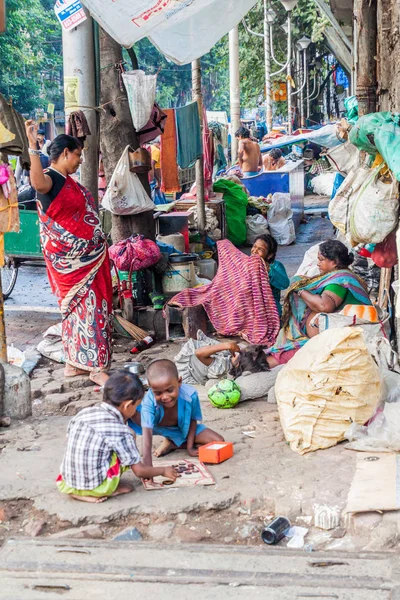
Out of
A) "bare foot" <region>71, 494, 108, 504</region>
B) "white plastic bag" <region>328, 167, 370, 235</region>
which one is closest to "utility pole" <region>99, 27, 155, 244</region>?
"white plastic bag" <region>328, 167, 370, 235</region>

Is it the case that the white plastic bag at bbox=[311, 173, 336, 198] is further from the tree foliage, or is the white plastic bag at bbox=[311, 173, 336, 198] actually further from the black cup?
the black cup

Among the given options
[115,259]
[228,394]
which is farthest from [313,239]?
[228,394]

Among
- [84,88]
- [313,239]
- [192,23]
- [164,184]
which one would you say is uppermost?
[192,23]

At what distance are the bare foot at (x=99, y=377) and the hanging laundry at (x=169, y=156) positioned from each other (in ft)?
11.2

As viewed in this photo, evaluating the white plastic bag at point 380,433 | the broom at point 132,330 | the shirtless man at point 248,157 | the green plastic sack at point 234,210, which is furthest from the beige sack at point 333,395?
the shirtless man at point 248,157

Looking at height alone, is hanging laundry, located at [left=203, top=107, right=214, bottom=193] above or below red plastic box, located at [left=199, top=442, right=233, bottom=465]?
above

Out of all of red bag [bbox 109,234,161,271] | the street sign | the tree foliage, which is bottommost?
red bag [bbox 109,234,161,271]

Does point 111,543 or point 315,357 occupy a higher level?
point 315,357

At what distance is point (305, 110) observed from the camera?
33.1 meters

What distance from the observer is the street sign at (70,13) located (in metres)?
6.20

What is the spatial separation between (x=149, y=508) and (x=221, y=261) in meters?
3.07

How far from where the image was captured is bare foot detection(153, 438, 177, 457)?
4.51 metres

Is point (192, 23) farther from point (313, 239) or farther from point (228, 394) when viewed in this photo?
point (313, 239)

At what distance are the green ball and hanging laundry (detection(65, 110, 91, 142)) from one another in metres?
2.31
